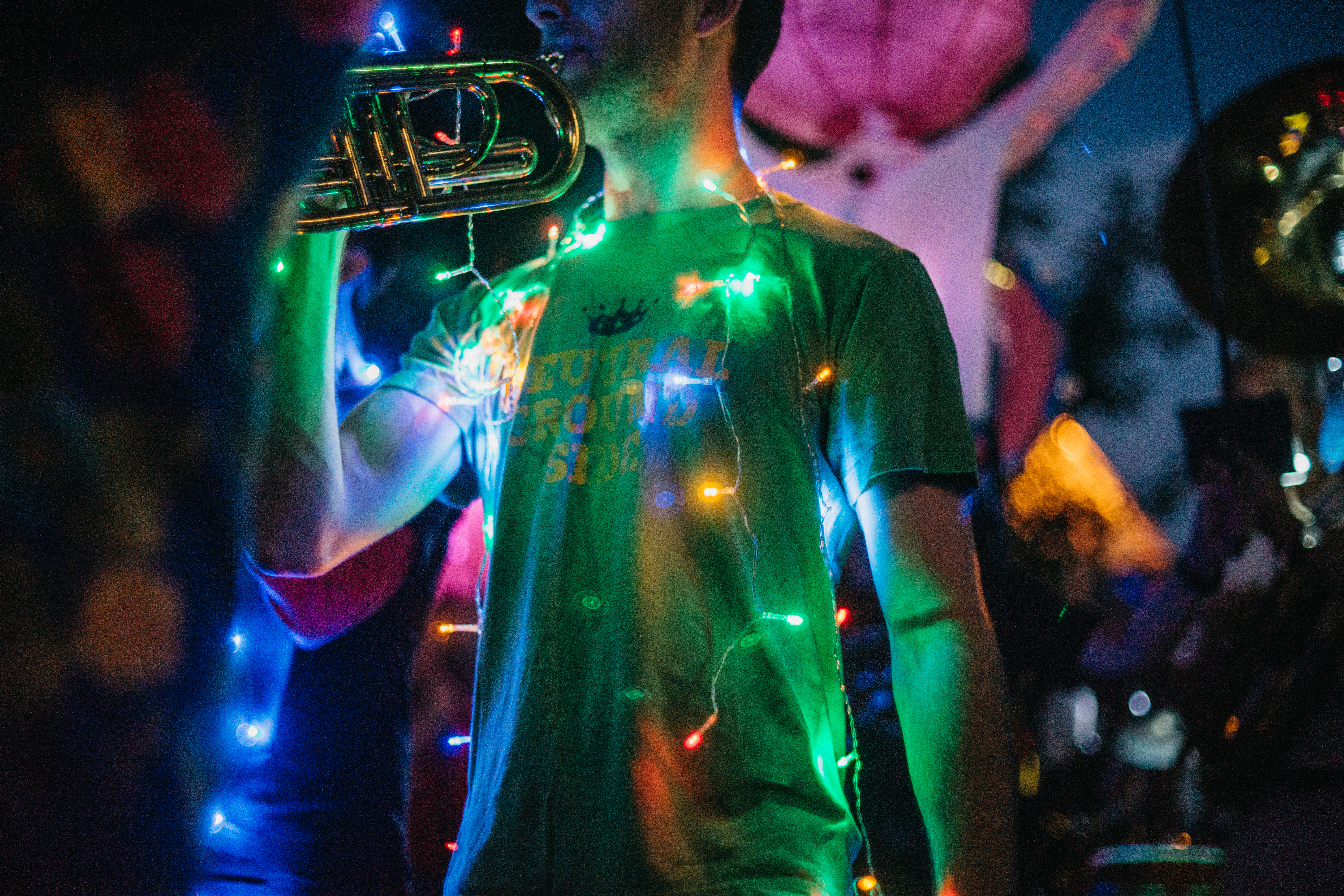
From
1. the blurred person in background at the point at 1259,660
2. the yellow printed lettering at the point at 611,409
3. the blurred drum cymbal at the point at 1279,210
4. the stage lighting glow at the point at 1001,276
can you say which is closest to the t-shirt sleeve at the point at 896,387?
the yellow printed lettering at the point at 611,409

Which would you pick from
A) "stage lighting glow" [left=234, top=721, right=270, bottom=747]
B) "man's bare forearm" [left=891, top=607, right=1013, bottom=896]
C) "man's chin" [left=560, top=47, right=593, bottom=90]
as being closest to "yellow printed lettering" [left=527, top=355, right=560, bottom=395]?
"man's chin" [left=560, top=47, right=593, bottom=90]

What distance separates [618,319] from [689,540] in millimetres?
465

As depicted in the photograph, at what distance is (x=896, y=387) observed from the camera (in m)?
1.56

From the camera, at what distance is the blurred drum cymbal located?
384 cm

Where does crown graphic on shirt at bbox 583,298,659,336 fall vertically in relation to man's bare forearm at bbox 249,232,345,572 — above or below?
above

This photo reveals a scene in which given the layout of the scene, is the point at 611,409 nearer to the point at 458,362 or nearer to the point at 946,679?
the point at 458,362

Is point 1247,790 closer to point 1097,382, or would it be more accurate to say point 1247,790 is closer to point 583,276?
point 583,276

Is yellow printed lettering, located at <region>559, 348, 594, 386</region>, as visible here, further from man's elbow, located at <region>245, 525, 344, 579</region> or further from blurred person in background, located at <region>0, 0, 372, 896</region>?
blurred person in background, located at <region>0, 0, 372, 896</region>

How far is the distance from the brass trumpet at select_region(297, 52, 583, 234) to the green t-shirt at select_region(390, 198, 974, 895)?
0.23m

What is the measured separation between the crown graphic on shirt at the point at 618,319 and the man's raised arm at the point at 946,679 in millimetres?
531

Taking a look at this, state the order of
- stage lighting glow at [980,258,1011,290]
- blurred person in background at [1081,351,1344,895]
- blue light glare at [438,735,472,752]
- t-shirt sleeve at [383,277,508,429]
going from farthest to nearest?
stage lighting glow at [980,258,1011,290] → blue light glare at [438,735,472,752] → blurred person in background at [1081,351,1344,895] → t-shirt sleeve at [383,277,508,429]

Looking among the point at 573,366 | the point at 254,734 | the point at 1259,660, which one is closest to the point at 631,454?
the point at 573,366

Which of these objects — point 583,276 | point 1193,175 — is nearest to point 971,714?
point 583,276

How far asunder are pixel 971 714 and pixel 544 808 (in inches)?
24.5
